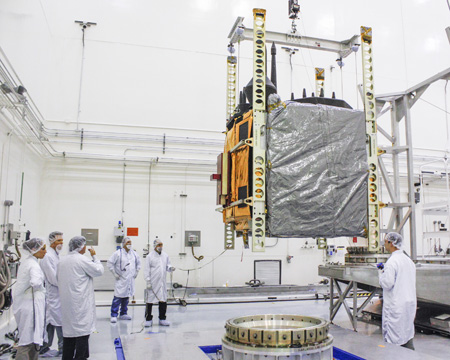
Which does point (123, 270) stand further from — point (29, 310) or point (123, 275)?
point (29, 310)

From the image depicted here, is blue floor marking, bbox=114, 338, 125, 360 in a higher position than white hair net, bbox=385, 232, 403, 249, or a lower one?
lower

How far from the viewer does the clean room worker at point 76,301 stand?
4.49m

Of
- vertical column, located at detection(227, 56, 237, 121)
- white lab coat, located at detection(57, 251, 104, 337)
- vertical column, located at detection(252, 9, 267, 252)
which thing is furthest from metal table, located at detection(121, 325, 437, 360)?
vertical column, located at detection(227, 56, 237, 121)

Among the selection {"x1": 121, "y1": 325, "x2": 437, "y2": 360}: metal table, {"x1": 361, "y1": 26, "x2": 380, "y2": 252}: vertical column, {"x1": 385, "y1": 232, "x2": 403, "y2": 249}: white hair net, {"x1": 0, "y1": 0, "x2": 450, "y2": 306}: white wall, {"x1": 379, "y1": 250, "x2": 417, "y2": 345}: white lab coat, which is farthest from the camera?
{"x1": 0, "y1": 0, "x2": 450, "y2": 306}: white wall

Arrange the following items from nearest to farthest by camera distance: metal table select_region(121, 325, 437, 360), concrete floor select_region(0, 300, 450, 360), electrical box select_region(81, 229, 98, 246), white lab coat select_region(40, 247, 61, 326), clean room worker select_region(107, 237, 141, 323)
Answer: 1. metal table select_region(121, 325, 437, 360)
2. concrete floor select_region(0, 300, 450, 360)
3. white lab coat select_region(40, 247, 61, 326)
4. clean room worker select_region(107, 237, 141, 323)
5. electrical box select_region(81, 229, 98, 246)

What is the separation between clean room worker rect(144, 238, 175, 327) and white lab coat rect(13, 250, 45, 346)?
3.10 meters

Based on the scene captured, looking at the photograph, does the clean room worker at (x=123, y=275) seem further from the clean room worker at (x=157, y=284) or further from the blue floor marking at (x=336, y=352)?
the blue floor marking at (x=336, y=352)

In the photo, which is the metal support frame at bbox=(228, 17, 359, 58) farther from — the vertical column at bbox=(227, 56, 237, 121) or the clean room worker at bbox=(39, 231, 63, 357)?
the clean room worker at bbox=(39, 231, 63, 357)

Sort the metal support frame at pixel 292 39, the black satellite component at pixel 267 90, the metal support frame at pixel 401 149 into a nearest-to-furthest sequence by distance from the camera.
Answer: the black satellite component at pixel 267 90 → the metal support frame at pixel 292 39 → the metal support frame at pixel 401 149

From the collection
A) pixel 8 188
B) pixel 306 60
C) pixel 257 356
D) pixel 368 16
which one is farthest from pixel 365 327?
pixel 368 16

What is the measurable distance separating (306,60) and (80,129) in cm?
668

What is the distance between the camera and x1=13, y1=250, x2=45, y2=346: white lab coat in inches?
164

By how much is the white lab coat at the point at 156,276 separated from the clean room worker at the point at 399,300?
425 cm

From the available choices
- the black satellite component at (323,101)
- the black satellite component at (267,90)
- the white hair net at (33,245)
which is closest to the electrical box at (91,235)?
the white hair net at (33,245)
